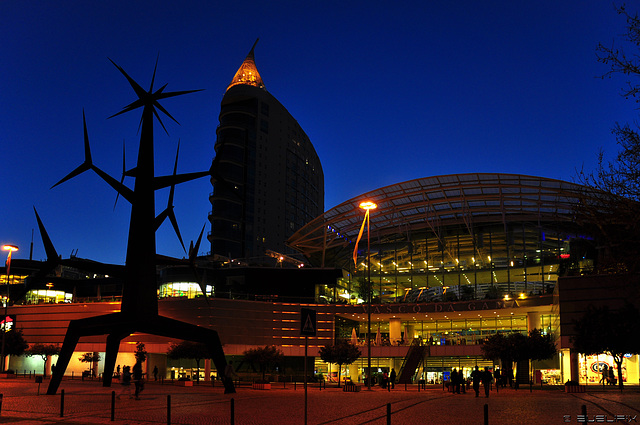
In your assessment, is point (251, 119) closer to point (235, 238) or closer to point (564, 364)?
point (235, 238)

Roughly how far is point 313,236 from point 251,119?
2797 inches

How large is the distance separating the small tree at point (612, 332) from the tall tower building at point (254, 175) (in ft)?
287

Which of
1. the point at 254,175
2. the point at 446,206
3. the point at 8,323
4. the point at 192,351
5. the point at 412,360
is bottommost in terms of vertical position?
the point at 412,360

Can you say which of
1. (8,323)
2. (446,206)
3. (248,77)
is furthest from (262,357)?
(248,77)

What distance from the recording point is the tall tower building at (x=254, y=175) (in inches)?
5037

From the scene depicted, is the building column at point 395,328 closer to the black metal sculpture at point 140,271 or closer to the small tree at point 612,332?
the small tree at point 612,332

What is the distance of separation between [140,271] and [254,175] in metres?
109

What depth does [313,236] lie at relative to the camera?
73.2 metres

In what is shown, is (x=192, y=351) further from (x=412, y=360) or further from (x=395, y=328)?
(x=395, y=328)

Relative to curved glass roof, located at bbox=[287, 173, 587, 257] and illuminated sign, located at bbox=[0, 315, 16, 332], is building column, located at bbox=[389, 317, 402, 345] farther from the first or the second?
illuminated sign, located at bbox=[0, 315, 16, 332]

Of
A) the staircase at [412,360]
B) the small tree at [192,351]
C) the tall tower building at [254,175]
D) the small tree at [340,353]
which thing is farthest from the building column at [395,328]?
the tall tower building at [254,175]

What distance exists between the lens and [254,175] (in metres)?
138

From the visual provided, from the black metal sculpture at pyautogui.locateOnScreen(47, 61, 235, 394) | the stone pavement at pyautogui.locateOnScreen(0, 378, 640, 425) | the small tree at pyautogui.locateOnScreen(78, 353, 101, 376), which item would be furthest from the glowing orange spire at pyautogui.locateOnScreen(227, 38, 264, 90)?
the stone pavement at pyautogui.locateOnScreen(0, 378, 640, 425)

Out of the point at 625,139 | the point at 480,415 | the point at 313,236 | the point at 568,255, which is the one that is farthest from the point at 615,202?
the point at 313,236
